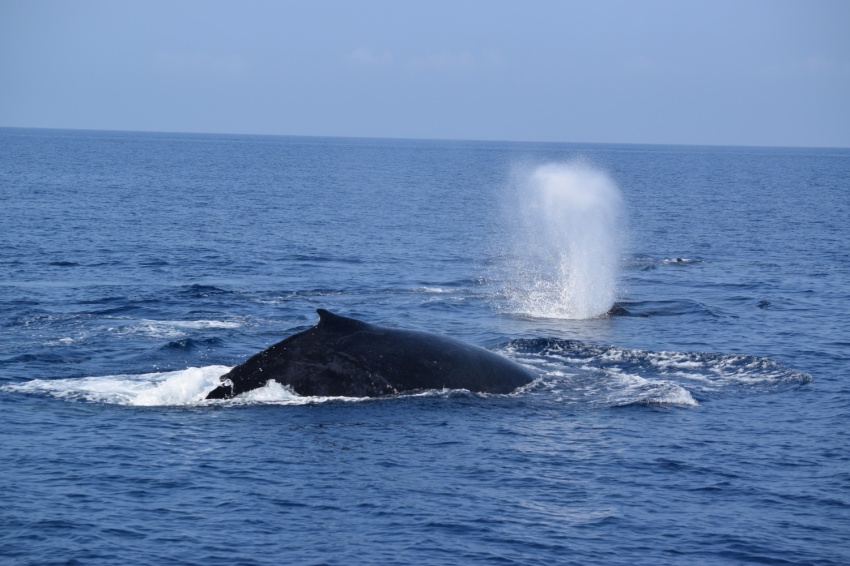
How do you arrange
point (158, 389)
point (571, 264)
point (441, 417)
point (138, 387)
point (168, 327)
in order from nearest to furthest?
point (441, 417) < point (158, 389) < point (138, 387) < point (168, 327) < point (571, 264)

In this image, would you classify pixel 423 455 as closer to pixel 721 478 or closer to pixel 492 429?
pixel 492 429

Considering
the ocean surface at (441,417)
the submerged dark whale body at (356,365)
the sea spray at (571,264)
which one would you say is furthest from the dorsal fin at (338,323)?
the sea spray at (571,264)

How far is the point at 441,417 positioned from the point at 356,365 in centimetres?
207

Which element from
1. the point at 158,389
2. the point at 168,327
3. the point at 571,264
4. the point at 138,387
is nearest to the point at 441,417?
the point at 158,389

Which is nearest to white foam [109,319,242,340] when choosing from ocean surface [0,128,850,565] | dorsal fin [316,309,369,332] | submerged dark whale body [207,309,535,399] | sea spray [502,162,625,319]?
ocean surface [0,128,850,565]

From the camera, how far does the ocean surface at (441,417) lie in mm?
14969

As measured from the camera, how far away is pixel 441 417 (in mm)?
20234

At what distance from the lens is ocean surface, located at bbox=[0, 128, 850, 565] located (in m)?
15.0

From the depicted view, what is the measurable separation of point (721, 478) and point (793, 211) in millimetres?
75849

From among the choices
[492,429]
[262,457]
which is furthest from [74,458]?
[492,429]

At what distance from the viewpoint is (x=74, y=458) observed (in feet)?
58.9

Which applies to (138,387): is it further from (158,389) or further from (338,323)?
(338,323)

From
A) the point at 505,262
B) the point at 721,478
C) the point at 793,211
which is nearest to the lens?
the point at 721,478

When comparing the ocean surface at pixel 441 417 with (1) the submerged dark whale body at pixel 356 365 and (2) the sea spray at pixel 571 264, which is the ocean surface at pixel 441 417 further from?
(1) the submerged dark whale body at pixel 356 365
